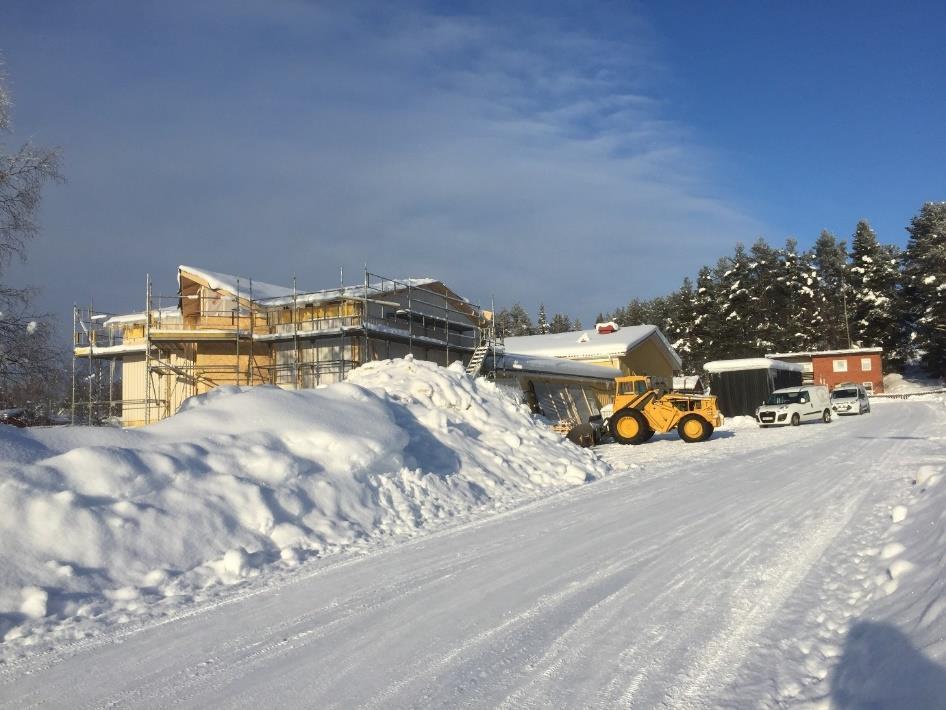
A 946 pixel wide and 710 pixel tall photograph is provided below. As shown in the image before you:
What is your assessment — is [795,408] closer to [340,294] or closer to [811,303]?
[340,294]

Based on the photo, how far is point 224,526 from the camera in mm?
8812

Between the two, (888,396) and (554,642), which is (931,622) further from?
(888,396)

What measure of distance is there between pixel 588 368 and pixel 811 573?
3191 cm

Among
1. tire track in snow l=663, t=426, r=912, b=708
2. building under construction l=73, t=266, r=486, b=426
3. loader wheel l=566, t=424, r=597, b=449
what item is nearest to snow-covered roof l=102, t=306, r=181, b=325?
building under construction l=73, t=266, r=486, b=426

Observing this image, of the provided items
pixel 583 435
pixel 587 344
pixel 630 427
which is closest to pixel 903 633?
pixel 583 435

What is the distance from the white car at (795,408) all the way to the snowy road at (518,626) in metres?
21.7

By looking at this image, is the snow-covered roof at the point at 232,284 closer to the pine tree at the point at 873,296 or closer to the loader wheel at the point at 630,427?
the loader wheel at the point at 630,427

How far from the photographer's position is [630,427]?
24.9m

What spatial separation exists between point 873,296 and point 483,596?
231ft

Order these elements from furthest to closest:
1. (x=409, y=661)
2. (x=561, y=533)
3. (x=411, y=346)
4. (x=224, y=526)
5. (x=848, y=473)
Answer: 1. (x=411, y=346)
2. (x=848, y=473)
3. (x=561, y=533)
4. (x=224, y=526)
5. (x=409, y=661)

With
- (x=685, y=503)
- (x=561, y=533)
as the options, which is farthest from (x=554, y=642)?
(x=685, y=503)

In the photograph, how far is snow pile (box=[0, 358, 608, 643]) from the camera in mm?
7020

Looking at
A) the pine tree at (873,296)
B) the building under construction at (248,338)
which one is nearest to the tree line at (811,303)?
the pine tree at (873,296)

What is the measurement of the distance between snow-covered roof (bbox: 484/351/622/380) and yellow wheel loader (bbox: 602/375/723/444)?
6.82 metres
